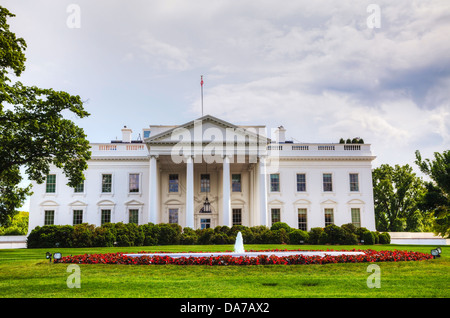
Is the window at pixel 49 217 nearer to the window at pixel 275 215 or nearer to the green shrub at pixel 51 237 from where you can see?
the green shrub at pixel 51 237

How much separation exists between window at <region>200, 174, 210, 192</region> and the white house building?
100 millimetres

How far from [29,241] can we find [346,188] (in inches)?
1141

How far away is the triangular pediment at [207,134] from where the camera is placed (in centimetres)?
3628

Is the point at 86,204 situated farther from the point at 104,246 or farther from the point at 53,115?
the point at 53,115

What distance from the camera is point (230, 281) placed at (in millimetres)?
11008

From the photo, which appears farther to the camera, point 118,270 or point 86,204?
point 86,204

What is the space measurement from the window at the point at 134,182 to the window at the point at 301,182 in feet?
52.6

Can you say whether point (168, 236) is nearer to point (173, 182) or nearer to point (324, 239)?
point (324, 239)

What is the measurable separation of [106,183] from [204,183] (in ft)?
31.6

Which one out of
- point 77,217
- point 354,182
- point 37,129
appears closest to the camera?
point 37,129

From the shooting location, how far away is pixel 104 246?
93.3ft

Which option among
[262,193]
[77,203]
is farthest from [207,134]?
[77,203]

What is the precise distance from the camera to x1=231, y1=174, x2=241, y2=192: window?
42594 mm
